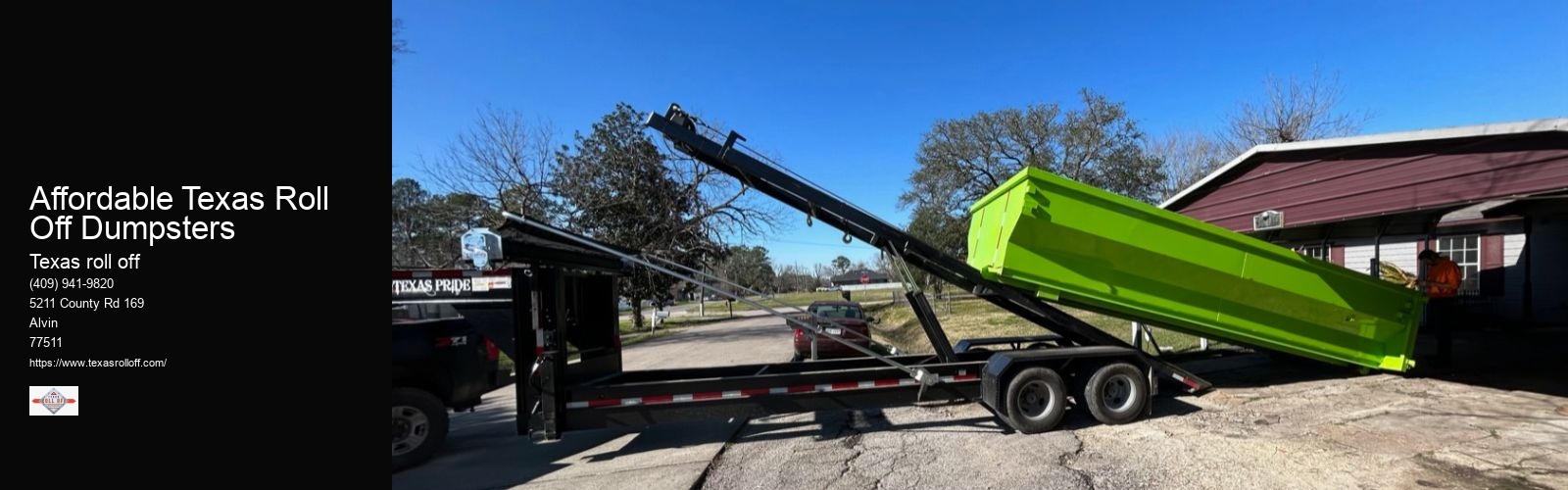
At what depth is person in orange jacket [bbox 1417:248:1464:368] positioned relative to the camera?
26.3ft

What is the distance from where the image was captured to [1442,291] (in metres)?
8.12

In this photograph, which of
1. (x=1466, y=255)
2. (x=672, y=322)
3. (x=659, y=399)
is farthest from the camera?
(x=672, y=322)

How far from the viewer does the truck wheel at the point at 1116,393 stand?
229 inches

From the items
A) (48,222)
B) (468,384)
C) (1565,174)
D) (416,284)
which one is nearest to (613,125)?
(416,284)

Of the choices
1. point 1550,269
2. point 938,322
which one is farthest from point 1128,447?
point 1550,269

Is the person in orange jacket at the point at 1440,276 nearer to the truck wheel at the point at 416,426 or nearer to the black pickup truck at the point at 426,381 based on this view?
the black pickup truck at the point at 426,381

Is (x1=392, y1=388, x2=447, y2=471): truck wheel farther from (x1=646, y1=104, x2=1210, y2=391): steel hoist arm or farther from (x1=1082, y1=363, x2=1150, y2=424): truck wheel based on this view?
(x1=1082, y1=363, x2=1150, y2=424): truck wheel

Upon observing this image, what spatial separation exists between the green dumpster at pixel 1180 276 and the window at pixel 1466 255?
35.8 ft

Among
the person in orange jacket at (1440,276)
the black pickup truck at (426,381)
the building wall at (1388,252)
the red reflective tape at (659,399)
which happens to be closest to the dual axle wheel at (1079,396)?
the red reflective tape at (659,399)

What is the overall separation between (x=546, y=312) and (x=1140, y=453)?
4963mm

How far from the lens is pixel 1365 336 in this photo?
678 cm

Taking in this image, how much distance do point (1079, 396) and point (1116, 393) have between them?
41cm

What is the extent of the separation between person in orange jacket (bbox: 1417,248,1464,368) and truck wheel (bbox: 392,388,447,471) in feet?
37.8

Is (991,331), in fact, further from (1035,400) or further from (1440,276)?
(1035,400)
